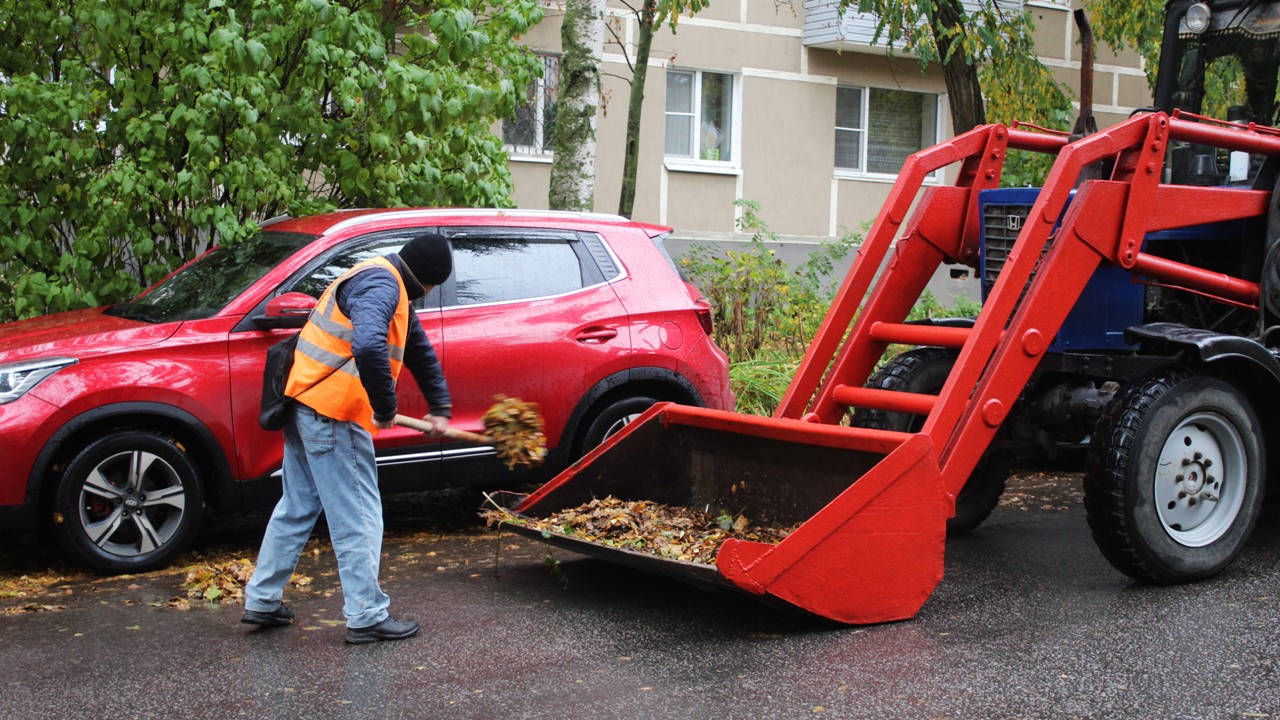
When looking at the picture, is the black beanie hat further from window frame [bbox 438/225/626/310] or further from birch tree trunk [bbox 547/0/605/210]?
birch tree trunk [bbox 547/0/605/210]

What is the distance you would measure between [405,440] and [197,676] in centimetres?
237

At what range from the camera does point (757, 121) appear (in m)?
20.2

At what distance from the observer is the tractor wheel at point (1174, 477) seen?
20.0ft

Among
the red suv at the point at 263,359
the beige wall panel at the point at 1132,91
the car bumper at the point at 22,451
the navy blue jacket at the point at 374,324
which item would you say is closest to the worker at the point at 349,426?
the navy blue jacket at the point at 374,324

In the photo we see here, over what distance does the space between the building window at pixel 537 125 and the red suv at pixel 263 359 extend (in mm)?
10085

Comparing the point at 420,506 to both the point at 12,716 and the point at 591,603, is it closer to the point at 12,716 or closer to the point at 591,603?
the point at 591,603

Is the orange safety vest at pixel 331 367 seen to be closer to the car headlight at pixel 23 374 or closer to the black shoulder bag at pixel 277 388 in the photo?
the black shoulder bag at pixel 277 388

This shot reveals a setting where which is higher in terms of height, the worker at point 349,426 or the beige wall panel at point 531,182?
the beige wall panel at point 531,182

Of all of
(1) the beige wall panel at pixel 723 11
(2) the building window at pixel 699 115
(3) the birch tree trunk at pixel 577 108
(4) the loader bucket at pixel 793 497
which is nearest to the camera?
(4) the loader bucket at pixel 793 497

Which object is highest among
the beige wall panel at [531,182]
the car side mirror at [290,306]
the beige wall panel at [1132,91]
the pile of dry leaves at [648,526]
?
the beige wall panel at [1132,91]

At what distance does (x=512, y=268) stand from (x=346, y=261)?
3.15 feet

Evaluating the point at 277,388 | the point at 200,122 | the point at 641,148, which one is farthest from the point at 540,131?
the point at 277,388

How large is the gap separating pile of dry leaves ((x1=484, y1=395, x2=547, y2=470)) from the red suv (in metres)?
1.17

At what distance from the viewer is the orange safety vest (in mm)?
5551
